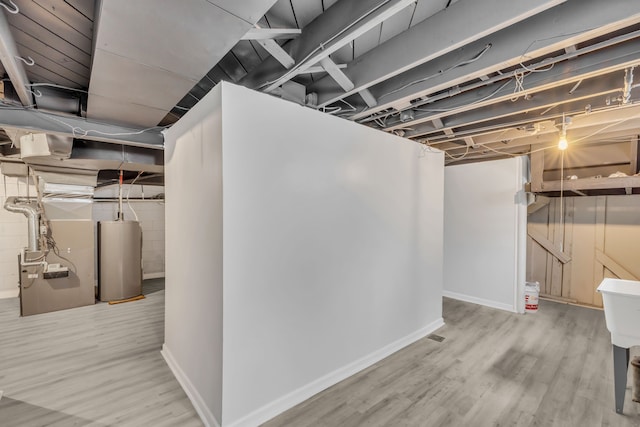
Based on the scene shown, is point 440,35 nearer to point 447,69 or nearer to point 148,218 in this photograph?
point 447,69

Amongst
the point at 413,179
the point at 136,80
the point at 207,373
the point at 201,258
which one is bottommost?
the point at 207,373

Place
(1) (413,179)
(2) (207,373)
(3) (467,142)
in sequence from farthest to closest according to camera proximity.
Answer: (3) (467,142) → (1) (413,179) → (2) (207,373)

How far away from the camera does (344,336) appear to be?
2.38 metres

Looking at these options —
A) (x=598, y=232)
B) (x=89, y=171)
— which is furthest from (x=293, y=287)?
(x=598, y=232)

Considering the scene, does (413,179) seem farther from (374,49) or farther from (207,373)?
(207,373)

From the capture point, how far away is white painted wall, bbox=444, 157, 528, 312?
156 inches

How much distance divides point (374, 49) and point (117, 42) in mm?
1580

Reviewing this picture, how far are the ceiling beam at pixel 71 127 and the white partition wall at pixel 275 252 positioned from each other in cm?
47

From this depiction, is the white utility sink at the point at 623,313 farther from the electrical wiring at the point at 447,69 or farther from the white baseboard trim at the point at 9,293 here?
the white baseboard trim at the point at 9,293

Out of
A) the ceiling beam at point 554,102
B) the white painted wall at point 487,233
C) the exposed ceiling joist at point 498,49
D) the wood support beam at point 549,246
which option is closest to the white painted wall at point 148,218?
the exposed ceiling joist at point 498,49

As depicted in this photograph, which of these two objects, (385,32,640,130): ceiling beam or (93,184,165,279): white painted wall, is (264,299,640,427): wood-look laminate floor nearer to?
(385,32,640,130): ceiling beam

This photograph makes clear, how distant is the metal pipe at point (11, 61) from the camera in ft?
4.51

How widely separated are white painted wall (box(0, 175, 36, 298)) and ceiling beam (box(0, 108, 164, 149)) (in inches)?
136

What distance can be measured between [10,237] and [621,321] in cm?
756
